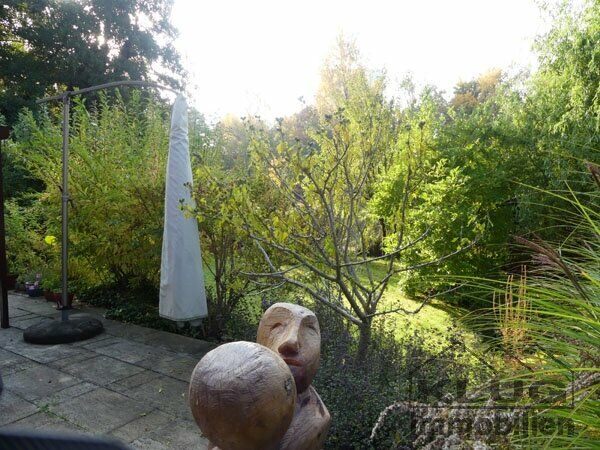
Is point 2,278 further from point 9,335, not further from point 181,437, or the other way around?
point 181,437

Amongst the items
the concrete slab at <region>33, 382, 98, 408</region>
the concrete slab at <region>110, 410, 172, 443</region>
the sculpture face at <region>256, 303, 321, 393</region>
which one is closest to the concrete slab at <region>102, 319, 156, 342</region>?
the concrete slab at <region>33, 382, 98, 408</region>

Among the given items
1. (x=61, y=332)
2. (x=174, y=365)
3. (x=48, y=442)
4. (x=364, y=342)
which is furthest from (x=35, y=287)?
(x=48, y=442)

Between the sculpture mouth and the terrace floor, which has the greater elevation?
the sculpture mouth

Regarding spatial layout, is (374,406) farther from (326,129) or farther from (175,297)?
(175,297)

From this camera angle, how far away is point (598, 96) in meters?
5.77

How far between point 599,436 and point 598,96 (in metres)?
6.29

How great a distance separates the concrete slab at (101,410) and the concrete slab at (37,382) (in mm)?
311

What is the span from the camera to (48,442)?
12.5 inches

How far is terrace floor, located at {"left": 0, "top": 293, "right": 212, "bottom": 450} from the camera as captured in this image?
9.31 ft

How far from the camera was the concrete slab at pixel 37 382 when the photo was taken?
332cm

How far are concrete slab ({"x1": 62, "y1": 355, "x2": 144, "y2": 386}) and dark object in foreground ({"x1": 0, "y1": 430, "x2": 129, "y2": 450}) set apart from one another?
12.3 feet

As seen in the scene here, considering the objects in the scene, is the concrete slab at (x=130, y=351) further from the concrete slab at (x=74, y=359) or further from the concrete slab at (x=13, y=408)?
the concrete slab at (x=13, y=408)

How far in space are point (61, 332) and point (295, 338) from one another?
13.2ft

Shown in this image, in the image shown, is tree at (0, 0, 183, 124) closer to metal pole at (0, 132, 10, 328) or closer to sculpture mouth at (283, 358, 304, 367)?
metal pole at (0, 132, 10, 328)
